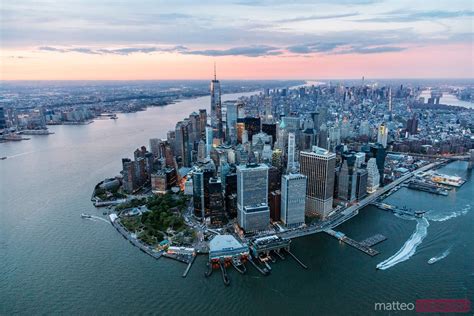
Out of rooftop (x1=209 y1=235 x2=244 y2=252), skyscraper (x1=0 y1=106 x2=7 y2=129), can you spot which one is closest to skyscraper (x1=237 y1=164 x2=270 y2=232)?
rooftop (x1=209 y1=235 x2=244 y2=252)

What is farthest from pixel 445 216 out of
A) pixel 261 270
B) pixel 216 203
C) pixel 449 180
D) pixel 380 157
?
pixel 216 203

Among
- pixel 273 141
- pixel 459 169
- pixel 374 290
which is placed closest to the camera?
pixel 374 290

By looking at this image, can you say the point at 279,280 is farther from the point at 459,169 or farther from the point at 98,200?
the point at 459,169

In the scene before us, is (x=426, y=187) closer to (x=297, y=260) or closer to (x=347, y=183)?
(x=347, y=183)

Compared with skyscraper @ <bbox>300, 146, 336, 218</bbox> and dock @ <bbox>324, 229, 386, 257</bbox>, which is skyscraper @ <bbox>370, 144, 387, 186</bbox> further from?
dock @ <bbox>324, 229, 386, 257</bbox>

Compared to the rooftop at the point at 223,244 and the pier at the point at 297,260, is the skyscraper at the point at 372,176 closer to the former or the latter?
the pier at the point at 297,260

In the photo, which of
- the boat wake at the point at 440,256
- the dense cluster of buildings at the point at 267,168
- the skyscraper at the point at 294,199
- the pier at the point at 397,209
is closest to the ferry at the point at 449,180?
the dense cluster of buildings at the point at 267,168

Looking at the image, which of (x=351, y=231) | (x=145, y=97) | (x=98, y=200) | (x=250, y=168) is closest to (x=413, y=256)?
(x=351, y=231)
